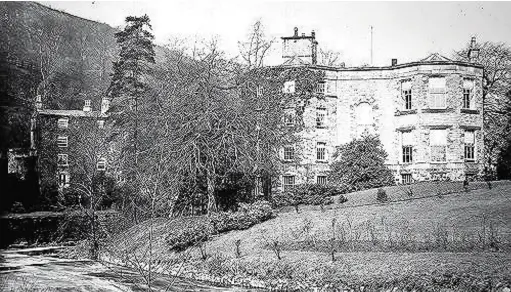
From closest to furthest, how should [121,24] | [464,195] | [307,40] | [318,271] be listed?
[318,271] < [464,195] < [121,24] < [307,40]

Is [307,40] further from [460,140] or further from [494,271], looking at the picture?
[494,271]

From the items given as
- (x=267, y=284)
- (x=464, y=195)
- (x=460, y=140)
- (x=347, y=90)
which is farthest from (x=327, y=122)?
(x=267, y=284)

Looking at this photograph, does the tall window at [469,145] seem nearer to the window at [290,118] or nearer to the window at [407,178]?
the window at [407,178]

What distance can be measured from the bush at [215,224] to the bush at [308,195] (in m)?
5.39

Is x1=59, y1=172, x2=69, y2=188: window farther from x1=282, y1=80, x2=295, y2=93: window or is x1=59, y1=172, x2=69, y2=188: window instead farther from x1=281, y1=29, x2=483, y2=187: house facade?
x1=282, y1=80, x2=295, y2=93: window

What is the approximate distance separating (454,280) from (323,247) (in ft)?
21.0

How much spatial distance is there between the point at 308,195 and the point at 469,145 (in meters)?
13.5

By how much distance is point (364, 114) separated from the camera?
131 ft

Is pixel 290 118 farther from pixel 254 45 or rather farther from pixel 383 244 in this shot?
pixel 383 244

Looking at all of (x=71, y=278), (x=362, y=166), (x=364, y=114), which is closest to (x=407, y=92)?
(x=364, y=114)

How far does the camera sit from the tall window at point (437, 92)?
38.1m

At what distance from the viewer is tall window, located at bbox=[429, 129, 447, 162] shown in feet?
123

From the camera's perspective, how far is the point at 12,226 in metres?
36.6

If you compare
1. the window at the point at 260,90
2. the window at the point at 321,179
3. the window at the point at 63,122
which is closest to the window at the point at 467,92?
the window at the point at 321,179
